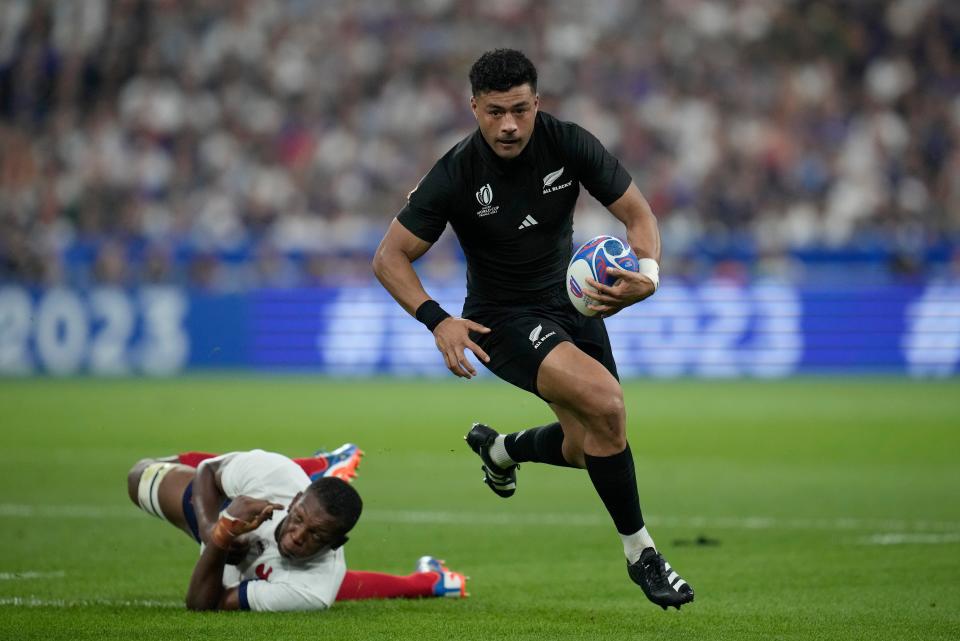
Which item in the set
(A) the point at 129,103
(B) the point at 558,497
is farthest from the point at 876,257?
(A) the point at 129,103

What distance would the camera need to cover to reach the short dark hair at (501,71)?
24.4 feet

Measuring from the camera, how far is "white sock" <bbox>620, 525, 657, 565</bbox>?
7402mm

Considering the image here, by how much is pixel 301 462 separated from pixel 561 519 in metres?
3.29

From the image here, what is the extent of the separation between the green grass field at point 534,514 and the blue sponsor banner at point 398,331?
37.8 inches

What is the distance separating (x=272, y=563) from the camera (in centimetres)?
773

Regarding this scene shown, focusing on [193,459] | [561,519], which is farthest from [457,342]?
[561,519]

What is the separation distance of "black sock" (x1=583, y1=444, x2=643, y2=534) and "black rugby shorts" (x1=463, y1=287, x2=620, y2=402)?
→ 18.1 inches

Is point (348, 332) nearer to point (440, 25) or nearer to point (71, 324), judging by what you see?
point (71, 324)

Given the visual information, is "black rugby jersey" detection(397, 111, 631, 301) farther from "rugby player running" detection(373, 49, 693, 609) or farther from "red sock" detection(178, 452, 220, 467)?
"red sock" detection(178, 452, 220, 467)

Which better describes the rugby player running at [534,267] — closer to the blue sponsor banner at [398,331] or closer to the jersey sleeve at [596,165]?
the jersey sleeve at [596,165]

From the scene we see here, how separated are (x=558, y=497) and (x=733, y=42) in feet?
55.6

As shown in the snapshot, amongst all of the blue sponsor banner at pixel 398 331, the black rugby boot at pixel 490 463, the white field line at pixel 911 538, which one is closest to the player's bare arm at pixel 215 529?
the black rugby boot at pixel 490 463

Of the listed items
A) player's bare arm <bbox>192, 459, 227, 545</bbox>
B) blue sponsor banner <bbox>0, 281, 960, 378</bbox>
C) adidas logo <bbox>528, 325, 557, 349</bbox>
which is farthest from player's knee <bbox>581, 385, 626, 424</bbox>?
blue sponsor banner <bbox>0, 281, 960, 378</bbox>

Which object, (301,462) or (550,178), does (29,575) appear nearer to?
(301,462)
